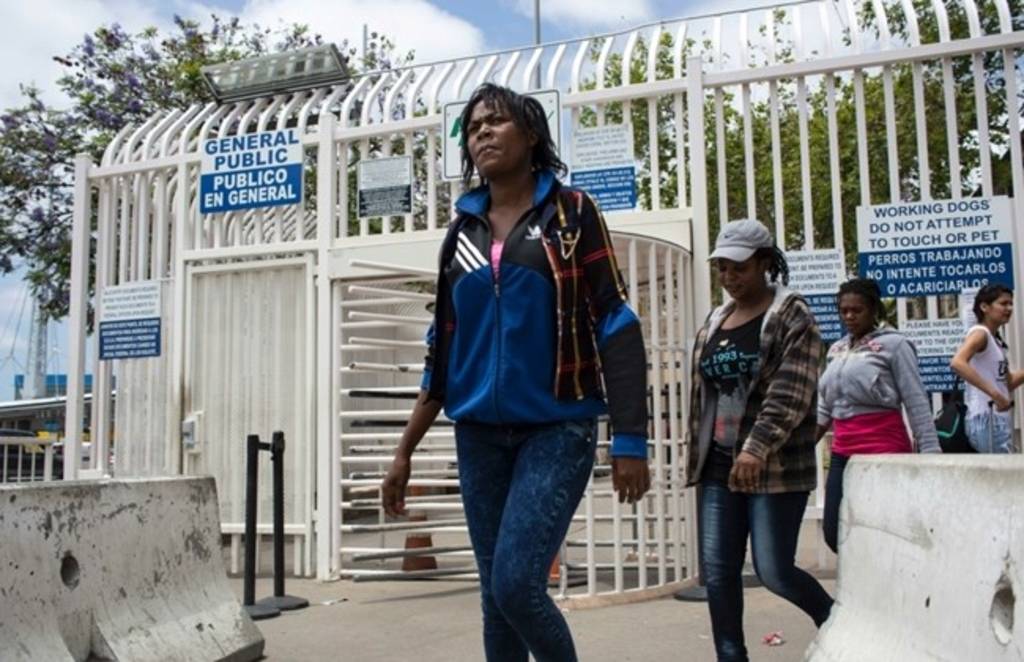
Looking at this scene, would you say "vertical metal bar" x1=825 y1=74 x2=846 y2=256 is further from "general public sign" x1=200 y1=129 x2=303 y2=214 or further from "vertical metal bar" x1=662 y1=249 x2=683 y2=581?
"general public sign" x1=200 y1=129 x2=303 y2=214

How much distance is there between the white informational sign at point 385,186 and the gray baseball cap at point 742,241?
4.44m

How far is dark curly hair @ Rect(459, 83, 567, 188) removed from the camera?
331cm

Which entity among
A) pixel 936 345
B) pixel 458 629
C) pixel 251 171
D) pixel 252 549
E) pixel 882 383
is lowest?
pixel 458 629

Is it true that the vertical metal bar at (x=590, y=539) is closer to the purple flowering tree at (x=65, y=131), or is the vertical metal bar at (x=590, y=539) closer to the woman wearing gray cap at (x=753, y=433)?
the woman wearing gray cap at (x=753, y=433)

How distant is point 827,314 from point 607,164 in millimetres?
1898

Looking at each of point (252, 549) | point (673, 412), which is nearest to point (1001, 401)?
point (673, 412)

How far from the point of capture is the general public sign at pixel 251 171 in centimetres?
869

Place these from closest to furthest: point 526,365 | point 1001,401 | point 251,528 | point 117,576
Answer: point 526,365 → point 117,576 → point 1001,401 → point 251,528

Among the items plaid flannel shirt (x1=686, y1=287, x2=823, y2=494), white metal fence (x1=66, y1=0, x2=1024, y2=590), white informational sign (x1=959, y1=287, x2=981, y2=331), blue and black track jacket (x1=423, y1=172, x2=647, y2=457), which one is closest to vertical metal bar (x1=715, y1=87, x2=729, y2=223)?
white metal fence (x1=66, y1=0, x2=1024, y2=590)

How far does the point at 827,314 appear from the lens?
7.20 m

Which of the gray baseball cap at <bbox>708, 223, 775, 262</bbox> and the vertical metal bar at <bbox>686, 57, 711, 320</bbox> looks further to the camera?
the vertical metal bar at <bbox>686, 57, 711, 320</bbox>

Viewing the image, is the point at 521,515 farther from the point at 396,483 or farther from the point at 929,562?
the point at 929,562

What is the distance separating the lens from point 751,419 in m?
4.06

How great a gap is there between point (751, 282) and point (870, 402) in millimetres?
1266
